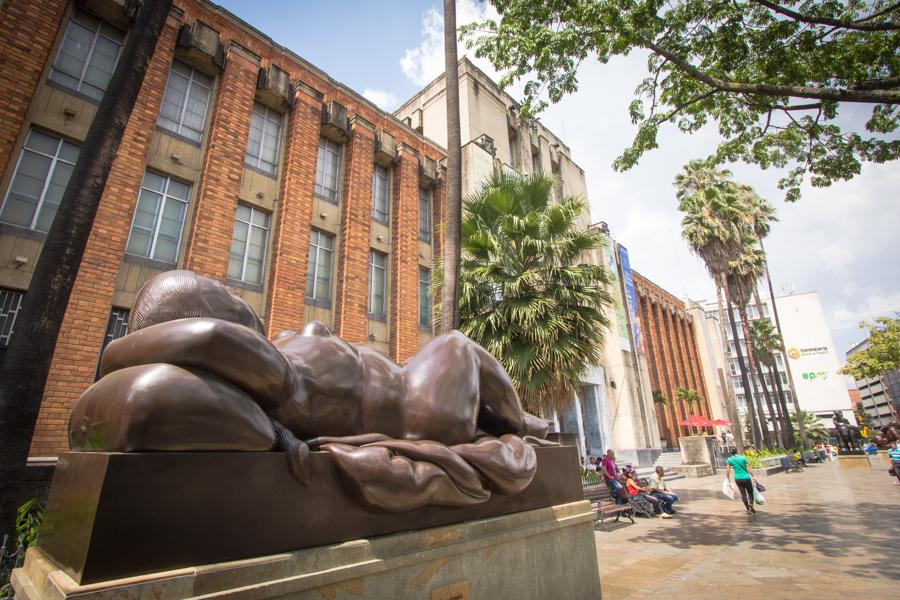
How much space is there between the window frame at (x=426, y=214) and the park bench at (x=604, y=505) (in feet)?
32.1

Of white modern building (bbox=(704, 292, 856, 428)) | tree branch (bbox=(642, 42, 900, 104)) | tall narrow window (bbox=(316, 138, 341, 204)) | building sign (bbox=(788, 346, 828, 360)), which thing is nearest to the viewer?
tree branch (bbox=(642, 42, 900, 104))

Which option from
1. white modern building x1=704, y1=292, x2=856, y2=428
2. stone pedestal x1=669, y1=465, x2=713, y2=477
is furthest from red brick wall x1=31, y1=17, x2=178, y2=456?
white modern building x1=704, y1=292, x2=856, y2=428

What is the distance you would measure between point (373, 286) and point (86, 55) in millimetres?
8567

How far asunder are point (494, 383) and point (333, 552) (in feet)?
5.29

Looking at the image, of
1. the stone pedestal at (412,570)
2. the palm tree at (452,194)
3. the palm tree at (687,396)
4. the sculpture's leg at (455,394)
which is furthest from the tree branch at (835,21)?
the palm tree at (687,396)

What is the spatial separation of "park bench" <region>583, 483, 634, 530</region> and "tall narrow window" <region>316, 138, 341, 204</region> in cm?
1063

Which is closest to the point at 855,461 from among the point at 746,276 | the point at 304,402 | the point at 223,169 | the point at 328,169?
the point at 746,276

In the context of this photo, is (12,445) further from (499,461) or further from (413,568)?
(499,461)

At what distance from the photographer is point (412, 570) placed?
2438 mm

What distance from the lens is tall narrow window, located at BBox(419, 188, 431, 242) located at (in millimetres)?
15805

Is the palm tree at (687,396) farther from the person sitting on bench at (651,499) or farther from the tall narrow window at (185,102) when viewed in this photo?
the tall narrow window at (185,102)

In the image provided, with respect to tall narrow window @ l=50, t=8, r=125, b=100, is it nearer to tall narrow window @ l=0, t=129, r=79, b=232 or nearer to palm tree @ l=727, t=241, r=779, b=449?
tall narrow window @ l=0, t=129, r=79, b=232

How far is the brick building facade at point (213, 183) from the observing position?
7992 millimetres

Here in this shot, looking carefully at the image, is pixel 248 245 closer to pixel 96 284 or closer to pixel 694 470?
pixel 96 284
